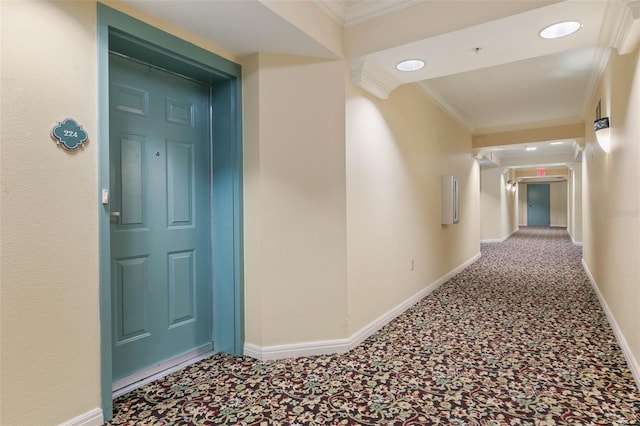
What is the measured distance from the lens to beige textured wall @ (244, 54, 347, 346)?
8.63ft

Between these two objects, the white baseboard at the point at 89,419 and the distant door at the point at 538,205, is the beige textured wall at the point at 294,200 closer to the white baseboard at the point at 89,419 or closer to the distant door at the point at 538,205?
the white baseboard at the point at 89,419

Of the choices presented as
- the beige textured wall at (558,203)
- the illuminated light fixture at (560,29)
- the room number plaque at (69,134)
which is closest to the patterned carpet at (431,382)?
the room number plaque at (69,134)

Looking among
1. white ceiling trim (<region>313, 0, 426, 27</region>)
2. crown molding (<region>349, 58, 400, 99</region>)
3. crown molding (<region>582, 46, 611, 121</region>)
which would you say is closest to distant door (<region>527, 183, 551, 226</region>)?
crown molding (<region>582, 46, 611, 121</region>)

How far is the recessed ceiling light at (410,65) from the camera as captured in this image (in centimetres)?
290

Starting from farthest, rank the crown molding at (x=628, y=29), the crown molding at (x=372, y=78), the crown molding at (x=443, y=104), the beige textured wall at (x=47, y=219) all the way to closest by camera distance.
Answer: the crown molding at (x=443, y=104), the crown molding at (x=372, y=78), the crown molding at (x=628, y=29), the beige textured wall at (x=47, y=219)

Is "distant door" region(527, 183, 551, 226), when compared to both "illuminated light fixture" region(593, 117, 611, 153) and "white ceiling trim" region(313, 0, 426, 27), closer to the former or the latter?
"illuminated light fixture" region(593, 117, 611, 153)

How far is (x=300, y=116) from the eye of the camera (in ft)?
8.80

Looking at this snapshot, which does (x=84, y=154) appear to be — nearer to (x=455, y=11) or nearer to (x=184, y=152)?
(x=184, y=152)

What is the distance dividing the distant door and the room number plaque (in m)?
20.5

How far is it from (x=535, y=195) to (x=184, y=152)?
1993cm

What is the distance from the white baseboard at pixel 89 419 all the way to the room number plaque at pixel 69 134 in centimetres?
136

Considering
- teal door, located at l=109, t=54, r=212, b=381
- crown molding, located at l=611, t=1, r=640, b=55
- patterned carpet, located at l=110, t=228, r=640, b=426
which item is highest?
crown molding, located at l=611, t=1, r=640, b=55

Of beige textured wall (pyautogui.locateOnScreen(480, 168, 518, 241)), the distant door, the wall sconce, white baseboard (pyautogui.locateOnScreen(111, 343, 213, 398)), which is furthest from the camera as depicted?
the distant door

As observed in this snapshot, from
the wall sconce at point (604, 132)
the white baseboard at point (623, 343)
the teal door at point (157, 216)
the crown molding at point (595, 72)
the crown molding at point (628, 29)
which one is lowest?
the white baseboard at point (623, 343)
